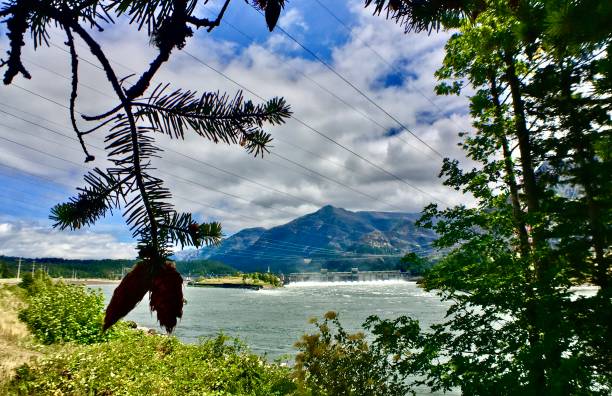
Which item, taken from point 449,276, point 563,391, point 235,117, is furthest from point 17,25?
point 449,276

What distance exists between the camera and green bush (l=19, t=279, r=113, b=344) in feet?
38.7

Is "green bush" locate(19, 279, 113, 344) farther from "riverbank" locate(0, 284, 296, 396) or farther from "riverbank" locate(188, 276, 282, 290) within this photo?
"riverbank" locate(188, 276, 282, 290)

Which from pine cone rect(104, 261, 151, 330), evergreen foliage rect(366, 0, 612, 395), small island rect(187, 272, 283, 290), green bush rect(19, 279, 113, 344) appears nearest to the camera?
pine cone rect(104, 261, 151, 330)

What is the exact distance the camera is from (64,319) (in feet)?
39.8

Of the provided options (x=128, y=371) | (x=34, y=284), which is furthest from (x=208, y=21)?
(x=34, y=284)

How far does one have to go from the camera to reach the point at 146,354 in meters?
9.93

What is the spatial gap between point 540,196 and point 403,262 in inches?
196

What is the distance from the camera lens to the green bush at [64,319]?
11.8 meters

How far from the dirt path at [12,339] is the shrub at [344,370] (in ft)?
19.2

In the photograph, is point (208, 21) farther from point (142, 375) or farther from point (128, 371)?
point (128, 371)

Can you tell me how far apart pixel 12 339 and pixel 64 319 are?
4.77ft

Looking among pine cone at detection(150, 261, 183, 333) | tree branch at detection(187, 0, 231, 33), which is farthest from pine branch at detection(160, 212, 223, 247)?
tree branch at detection(187, 0, 231, 33)

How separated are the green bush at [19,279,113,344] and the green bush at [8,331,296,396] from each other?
9.98 feet

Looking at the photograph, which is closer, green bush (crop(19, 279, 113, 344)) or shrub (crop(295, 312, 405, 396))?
shrub (crop(295, 312, 405, 396))
